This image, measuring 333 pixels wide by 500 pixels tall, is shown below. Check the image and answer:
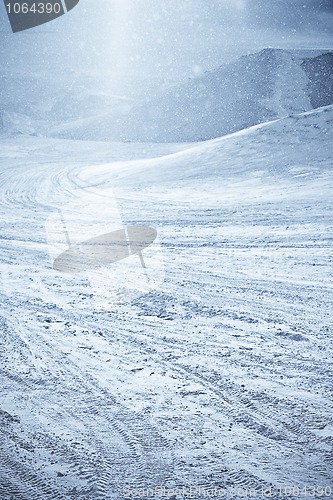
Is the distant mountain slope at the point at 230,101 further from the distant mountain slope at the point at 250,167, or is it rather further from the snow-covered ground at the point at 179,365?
the snow-covered ground at the point at 179,365

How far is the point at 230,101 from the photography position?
102 feet

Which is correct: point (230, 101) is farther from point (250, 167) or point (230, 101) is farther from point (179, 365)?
point (179, 365)

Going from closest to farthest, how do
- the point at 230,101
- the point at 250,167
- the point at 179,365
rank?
1. the point at 179,365
2. the point at 250,167
3. the point at 230,101

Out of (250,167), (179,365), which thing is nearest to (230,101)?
(250,167)

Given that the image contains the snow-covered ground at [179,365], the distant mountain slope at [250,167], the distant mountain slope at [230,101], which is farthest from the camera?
the distant mountain slope at [230,101]

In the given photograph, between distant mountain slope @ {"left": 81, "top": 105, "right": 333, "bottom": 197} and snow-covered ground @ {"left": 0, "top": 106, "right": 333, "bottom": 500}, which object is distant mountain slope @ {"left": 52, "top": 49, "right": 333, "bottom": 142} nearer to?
distant mountain slope @ {"left": 81, "top": 105, "right": 333, "bottom": 197}

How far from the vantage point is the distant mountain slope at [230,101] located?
2880 centimetres

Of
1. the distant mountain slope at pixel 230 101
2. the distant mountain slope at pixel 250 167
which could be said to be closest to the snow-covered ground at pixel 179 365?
the distant mountain slope at pixel 250 167

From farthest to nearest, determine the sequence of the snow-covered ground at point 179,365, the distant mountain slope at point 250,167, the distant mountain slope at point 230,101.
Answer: the distant mountain slope at point 230,101 < the distant mountain slope at point 250,167 < the snow-covered ground at point 179,365

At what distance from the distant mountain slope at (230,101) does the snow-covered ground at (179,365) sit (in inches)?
915

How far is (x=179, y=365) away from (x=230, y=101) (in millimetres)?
31541

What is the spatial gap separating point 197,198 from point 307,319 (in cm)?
603

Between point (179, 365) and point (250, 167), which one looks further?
point (250, 167)

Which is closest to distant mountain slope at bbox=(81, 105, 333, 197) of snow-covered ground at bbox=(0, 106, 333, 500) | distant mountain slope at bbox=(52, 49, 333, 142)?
snow-covered ground at bbox=(0, 106, 333, 500)
